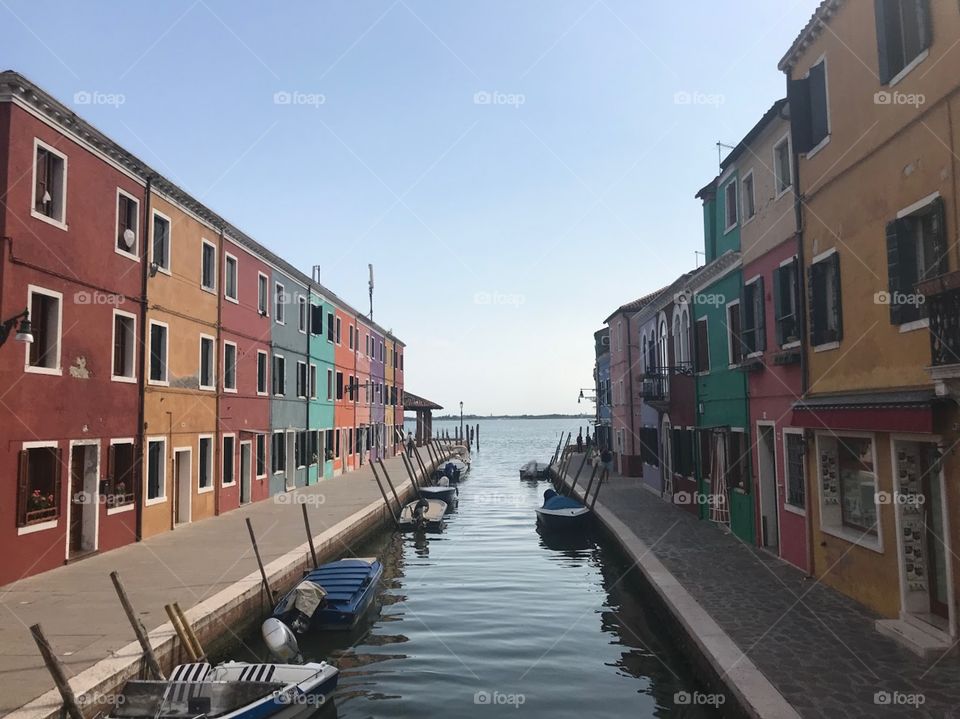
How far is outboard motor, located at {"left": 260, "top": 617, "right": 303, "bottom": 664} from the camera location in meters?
10.3

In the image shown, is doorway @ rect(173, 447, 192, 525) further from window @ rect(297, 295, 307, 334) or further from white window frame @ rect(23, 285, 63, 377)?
window @ rect(297, 295, 307, 334)

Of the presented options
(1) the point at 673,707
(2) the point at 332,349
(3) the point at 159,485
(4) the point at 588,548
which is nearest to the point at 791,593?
(1) the point at 673,707

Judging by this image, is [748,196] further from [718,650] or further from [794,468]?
[718,650]

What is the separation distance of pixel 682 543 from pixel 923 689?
863cm

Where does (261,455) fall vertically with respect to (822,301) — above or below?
below

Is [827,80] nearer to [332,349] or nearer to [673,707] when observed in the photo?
[673,707]

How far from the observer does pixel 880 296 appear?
9.50 metres

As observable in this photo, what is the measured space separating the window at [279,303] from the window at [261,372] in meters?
2.04

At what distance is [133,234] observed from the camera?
655 inches

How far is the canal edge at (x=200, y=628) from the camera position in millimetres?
7410

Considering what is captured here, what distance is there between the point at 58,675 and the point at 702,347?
51.9ft

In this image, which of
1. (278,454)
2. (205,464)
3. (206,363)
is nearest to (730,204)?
(206,363)

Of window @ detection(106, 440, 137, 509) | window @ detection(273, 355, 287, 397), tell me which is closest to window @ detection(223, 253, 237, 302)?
window @ detection(273, 355, 287, 397)

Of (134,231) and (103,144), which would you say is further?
(134,231)
